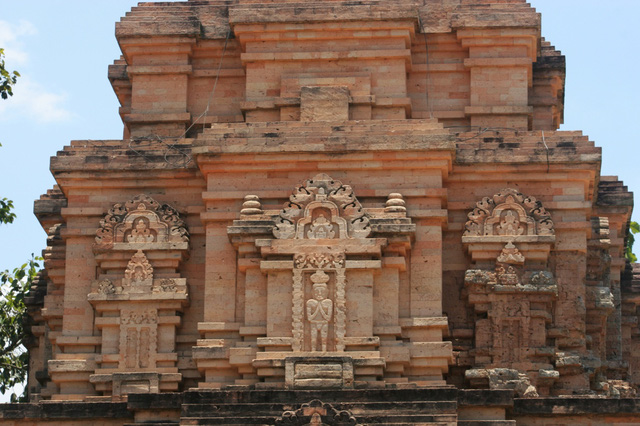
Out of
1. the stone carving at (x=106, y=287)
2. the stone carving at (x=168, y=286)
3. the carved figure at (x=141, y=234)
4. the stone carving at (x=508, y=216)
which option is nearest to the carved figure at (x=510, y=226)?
the stone carving at (x=508, y=216)

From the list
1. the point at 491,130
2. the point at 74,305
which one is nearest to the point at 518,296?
the point at 491,130

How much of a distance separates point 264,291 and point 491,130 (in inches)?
241

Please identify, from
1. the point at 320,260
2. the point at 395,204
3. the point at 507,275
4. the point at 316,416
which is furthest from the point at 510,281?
the point at 316,416

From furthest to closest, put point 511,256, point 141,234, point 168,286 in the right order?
1. point 141,234
2. point 168,286
3. point 511,256

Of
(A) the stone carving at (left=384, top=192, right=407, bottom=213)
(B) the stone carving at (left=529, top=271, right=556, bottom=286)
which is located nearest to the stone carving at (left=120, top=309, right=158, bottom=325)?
(A) the stone carving at (left=384, top=192, right=407, bottom=213)

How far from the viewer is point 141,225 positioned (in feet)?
116

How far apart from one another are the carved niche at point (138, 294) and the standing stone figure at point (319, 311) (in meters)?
2.85

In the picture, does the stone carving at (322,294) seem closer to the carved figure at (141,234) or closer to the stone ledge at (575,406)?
the carved figure at (141,234)

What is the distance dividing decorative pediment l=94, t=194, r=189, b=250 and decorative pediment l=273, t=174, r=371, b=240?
2368 mm

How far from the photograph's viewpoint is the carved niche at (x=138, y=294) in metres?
34.3

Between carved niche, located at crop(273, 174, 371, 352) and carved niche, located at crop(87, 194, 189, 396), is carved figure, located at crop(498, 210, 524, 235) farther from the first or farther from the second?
carved niche, located at crop(87, 194, 189, 396)

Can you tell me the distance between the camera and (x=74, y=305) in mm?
35250

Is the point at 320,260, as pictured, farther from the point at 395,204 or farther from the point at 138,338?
the point at 138,338

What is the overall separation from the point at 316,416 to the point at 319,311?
9.29ft
